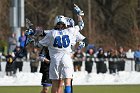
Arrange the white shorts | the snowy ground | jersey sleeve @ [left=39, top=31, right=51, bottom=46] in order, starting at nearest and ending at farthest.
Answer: the white shorts → jersey sleeve @ [left=39, top=31, right=51, bottom=46] → the snowy ground

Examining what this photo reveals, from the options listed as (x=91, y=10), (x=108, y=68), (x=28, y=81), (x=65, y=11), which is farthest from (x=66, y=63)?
(x=91, y=10)

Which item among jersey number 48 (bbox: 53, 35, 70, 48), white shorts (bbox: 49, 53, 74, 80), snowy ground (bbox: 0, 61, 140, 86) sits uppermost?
jersey number 48 (bbox: 53, 35, 70, 48)

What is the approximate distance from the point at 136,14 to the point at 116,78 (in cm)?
3198

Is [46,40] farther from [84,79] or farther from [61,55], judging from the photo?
[84,79]

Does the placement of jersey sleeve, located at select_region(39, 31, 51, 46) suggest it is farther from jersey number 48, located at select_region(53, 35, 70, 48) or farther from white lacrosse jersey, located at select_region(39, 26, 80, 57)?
jersey number 48, located at select_region(53, 35, 70, 48)

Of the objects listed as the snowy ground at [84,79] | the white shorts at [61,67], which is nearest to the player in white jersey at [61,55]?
the white shorts at [61,67]

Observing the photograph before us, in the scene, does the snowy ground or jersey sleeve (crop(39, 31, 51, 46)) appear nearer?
jersey sleeve (crop(39, 31, 51, 46))

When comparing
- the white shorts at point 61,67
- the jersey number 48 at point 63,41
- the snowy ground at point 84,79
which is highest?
the jersey number 48 at point 63,41

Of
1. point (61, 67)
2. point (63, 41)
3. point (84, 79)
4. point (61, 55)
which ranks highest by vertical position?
point (63, 41)

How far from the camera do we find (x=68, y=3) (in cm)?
5841

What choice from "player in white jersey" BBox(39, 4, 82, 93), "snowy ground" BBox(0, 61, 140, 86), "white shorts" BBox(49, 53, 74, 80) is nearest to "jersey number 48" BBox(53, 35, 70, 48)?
"player in white jersey" BBox(39, 4, 82, 93)

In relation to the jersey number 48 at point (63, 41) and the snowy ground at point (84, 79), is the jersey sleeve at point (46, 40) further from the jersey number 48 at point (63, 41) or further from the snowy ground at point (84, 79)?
the snowy ground at point (84, 79)

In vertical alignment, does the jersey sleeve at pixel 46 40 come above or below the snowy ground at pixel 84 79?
above

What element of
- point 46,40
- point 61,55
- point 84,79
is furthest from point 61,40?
point 84,79
